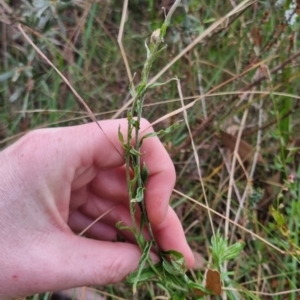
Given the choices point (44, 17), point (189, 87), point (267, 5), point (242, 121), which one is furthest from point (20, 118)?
point (267, 5)

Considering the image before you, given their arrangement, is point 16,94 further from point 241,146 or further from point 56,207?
point 241,146

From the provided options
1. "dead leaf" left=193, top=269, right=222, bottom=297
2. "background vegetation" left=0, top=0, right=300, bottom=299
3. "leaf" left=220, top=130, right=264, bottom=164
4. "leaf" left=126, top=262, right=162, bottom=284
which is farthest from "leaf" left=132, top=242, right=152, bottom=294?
"leaf" left=220, top=130, right=264, bottom=164

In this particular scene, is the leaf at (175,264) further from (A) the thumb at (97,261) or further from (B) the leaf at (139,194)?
(B) the leaf at (139,194)

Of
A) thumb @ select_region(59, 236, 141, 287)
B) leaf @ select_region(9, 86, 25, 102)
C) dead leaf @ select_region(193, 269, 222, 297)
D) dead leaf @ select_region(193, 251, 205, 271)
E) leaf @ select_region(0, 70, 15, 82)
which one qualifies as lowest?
dead leaf @ select_region(193, 251, 205, 271)

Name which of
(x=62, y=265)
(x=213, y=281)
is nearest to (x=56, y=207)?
(x=62, y=265)

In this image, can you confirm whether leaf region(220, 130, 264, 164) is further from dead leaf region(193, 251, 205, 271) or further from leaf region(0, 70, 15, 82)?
leaf region(0, 70, 15, 82)

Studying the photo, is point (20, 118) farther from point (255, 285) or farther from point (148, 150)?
point (255, 285)
